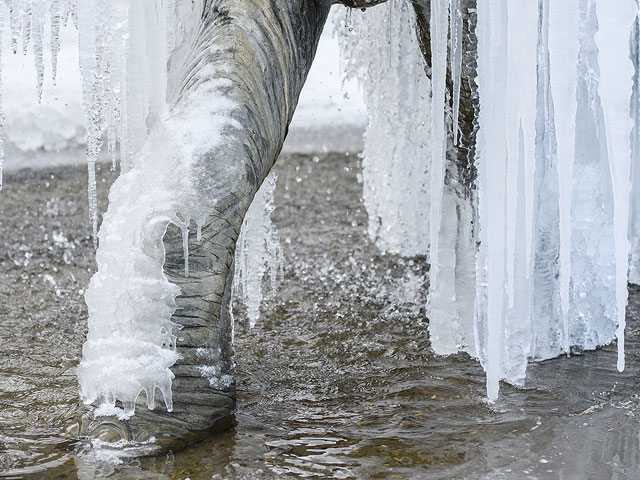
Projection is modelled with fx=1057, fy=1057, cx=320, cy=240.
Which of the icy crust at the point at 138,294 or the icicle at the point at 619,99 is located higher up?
the icicle at the point at 619,99

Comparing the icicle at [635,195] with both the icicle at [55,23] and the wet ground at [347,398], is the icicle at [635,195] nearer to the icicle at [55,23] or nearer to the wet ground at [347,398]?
the wet ground at [347,398]

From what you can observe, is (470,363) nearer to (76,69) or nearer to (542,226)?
(542,226)

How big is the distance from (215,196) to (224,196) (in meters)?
0.02

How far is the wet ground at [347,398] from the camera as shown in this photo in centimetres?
224

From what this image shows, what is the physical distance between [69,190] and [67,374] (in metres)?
3.47

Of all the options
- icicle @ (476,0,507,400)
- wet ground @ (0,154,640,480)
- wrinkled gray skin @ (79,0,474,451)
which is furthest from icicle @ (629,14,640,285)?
wrinkled gray skin @ (79,0,474,451)

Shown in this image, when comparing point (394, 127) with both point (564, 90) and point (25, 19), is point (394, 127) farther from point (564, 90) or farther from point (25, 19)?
point (564, 90)

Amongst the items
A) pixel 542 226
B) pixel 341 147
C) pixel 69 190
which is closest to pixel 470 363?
pixel 542 226

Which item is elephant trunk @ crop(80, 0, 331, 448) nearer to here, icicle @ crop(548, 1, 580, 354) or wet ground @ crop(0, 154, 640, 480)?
wet ground @ crop(0, 154, 640, 480)

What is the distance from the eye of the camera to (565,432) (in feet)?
7.98

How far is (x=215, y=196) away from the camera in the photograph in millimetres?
2309

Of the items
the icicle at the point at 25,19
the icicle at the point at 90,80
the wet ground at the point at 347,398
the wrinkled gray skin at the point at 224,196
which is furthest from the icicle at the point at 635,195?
the icicle at the point at 25,19

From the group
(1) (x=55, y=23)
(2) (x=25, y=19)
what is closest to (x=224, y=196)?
(1) (x=55, y=23)

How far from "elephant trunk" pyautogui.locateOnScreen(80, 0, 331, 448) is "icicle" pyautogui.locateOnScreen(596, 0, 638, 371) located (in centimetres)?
80
